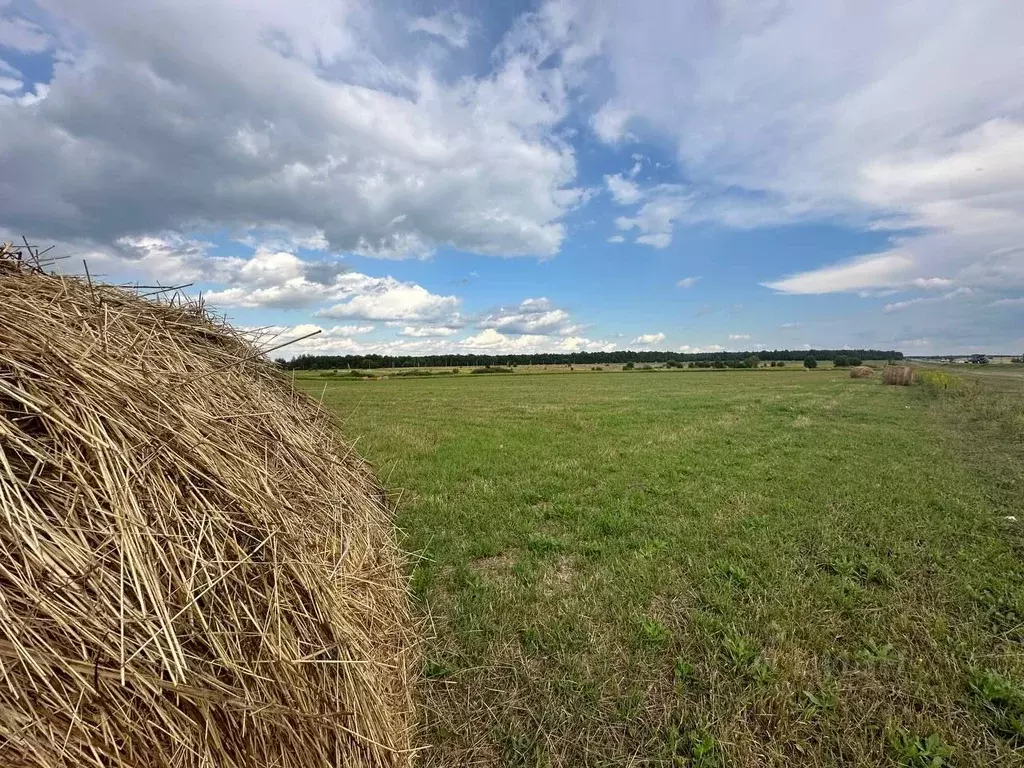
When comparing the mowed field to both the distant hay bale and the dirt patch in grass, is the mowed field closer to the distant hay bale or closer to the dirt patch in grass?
the dirt patch in grass

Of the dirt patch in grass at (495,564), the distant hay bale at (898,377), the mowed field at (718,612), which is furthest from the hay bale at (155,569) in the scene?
the distant hay bale at (898,377)

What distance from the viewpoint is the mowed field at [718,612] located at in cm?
350

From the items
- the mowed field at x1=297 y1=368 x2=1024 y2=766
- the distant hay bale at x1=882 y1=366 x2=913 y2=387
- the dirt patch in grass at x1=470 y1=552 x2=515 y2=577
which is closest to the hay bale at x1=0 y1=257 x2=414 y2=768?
the mowed field at x1=297 y1=368 x2=1024 y2=766

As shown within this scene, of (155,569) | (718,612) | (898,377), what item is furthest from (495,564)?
(898,377)

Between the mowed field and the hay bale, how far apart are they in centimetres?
145

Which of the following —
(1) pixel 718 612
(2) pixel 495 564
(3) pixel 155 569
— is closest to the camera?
(3) pixel 155 569

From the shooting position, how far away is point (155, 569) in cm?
192

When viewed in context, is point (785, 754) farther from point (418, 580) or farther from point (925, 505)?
point (925, 505)

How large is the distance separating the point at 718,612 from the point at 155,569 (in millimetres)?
4893

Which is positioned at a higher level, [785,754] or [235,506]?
[235,506]

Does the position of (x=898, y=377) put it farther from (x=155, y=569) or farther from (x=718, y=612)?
(x=155, y=569)

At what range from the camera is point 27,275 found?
2.56 meters

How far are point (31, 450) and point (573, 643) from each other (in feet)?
13.6

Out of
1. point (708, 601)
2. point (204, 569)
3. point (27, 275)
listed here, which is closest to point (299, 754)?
point (204, 569)
